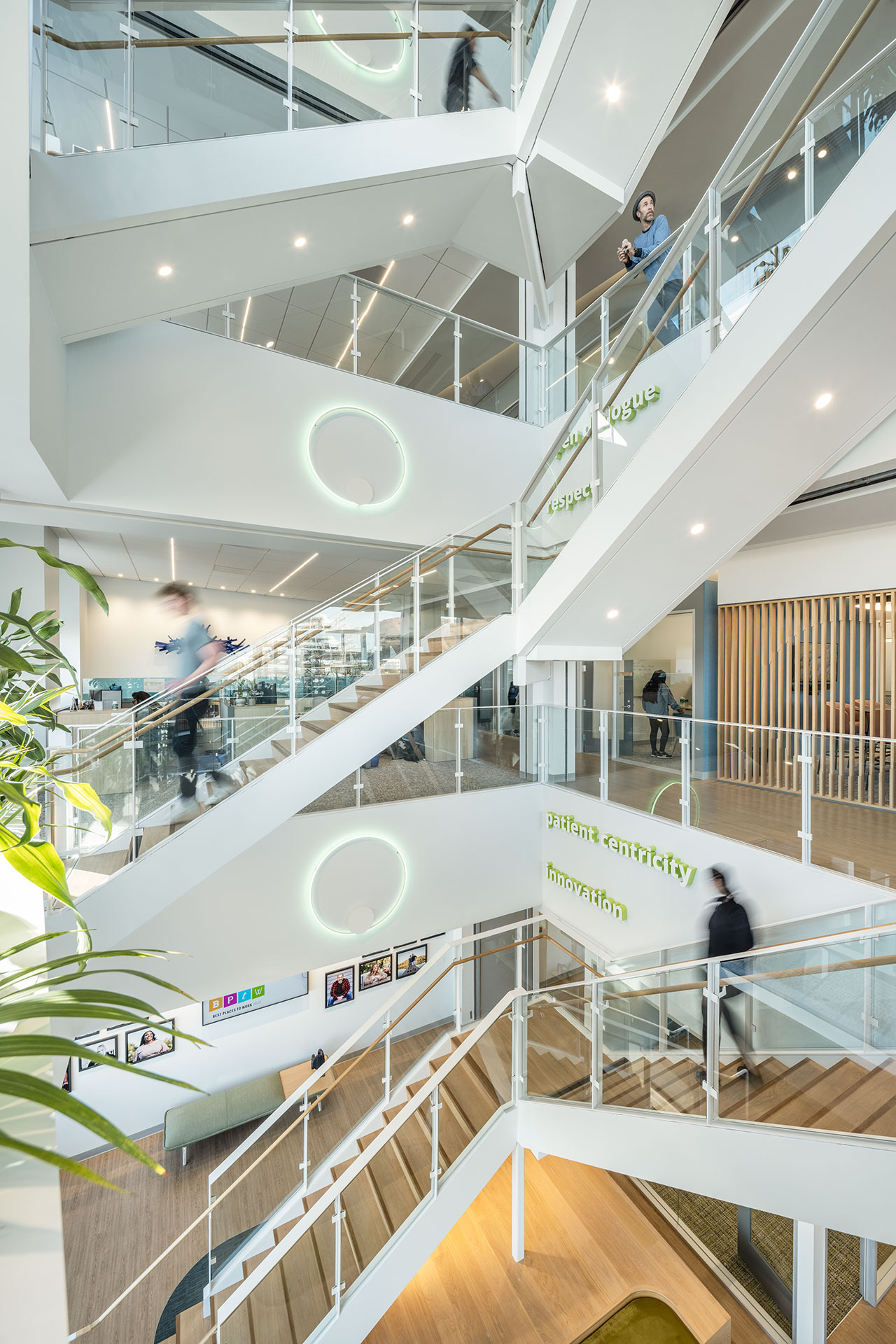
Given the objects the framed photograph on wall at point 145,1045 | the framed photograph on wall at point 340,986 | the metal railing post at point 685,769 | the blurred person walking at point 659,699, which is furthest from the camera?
the framed photograph on wall at point 340,986

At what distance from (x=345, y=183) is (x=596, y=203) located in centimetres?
260

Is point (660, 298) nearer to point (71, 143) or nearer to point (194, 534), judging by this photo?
point (71, 143)

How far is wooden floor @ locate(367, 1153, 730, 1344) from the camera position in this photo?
14.6ft

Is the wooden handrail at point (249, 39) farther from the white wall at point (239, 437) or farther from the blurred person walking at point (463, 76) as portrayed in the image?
the white wall at point (239, 437)

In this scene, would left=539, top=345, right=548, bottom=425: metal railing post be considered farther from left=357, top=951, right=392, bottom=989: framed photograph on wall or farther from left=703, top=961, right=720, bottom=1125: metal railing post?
left=357, top=951, right=392, bottom=989: framed photograph on wall

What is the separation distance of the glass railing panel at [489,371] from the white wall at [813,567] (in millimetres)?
3663

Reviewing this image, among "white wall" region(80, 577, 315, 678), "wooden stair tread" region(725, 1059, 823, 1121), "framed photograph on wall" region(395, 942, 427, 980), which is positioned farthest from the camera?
"framed photograph on wall" region(395, 942, 427, 980)

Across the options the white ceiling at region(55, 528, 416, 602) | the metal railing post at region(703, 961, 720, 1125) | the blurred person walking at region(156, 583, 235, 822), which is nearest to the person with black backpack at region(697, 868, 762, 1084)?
the metal railing post at region(703, 961, 720, 1125)

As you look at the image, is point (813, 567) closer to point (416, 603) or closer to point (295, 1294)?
point (416, 603)

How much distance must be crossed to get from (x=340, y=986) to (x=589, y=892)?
16.4ft

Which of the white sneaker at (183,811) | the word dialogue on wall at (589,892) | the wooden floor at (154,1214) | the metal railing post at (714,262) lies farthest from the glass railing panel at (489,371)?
the wooden floor at (154,1214)

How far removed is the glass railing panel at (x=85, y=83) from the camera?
354cm

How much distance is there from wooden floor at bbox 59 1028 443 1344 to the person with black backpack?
575 cm

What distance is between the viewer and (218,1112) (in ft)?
24.3
